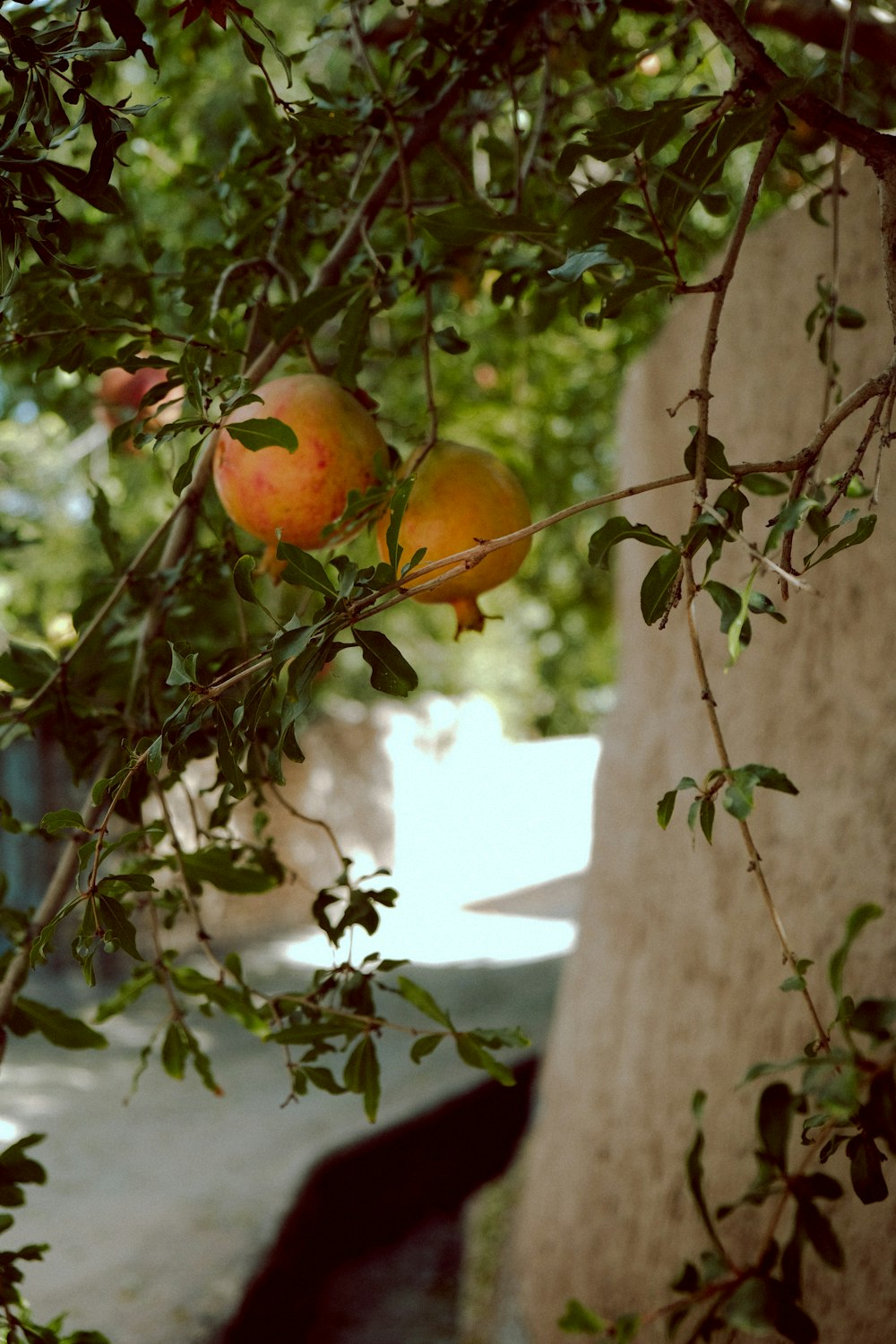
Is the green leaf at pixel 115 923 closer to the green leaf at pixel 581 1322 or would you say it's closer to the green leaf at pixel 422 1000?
the green leaf at pixel 422 1000

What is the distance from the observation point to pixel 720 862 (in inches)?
80.4

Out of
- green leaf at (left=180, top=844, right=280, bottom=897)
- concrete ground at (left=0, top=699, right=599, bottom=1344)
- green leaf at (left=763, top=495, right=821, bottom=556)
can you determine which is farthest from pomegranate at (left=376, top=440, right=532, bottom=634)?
concrete ground at (left=0, top=699, right=599, bottom=1344)

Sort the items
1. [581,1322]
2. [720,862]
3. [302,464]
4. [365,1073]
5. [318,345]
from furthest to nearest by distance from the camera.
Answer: [720,862] < [318,345] < [365,1073] < [302,464] < [581,1322]

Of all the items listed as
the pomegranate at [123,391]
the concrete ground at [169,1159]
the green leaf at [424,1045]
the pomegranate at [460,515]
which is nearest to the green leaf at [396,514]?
the pomegranate at [460,515]

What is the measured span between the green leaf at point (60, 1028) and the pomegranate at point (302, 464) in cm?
54

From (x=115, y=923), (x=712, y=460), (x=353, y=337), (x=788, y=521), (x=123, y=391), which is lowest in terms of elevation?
(x=115, y=923)

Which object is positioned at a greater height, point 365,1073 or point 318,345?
point 318,345

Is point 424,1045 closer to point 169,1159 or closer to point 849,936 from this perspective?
point 849,936

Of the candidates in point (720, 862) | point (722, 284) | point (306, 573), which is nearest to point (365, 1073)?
point (306, 573)

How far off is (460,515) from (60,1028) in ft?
2.18

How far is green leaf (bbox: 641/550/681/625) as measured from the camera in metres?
0.75

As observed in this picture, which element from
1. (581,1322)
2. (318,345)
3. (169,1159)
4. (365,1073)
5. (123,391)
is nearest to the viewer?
(581,1322)

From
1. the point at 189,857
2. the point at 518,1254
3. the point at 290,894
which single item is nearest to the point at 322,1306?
the point at 518,1254

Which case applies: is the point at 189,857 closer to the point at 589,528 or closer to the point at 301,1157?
the point at 301,1157
